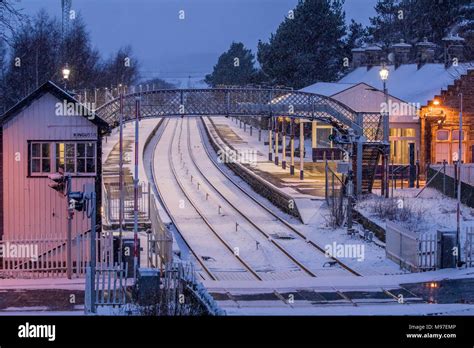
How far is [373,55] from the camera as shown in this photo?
53.5 m

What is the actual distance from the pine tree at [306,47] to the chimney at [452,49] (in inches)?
563

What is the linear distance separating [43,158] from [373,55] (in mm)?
34960

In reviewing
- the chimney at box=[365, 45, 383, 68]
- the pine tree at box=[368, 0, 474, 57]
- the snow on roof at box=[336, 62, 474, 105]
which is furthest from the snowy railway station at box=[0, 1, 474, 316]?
the pine tree at box=[368, 0, 474, 57]

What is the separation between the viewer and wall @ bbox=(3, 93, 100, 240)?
21.4 m

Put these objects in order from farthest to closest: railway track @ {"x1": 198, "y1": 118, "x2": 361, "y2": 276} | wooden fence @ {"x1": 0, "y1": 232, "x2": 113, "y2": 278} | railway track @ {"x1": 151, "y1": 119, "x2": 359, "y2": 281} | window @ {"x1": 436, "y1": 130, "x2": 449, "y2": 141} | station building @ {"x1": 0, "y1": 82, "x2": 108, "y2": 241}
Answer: window @ {"x1": 436, "y1": 130, "x2": 449, "y2": 141}
railway track @ {"x1": 198, "y1": 118, "x2": 361, "y2": 276}
railway track @ {"x1": 151, "y1": 119, "x2": 359, "y2": 281}
station building @ {"x1": 0, "y1": 82, "x2": 108, "y2": 241}
wooden fence @ {"x1": 0, "y1": 232, "x2": 113, "y2": 278}

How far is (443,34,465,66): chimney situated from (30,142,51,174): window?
87.0ft

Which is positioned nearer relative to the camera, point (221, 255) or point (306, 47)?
point (221, 255)

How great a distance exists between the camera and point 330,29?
192 feet

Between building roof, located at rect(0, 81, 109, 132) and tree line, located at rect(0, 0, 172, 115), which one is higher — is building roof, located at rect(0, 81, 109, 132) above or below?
below

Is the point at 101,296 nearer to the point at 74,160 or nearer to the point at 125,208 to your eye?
the point at 74,160

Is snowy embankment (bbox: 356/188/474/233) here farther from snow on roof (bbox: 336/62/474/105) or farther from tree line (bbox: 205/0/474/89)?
tree line (bbox: 205/0/474/89)

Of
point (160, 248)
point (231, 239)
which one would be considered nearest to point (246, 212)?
point (231, 239)
